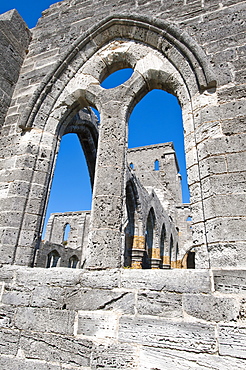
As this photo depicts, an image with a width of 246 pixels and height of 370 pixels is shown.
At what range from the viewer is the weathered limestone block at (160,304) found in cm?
193

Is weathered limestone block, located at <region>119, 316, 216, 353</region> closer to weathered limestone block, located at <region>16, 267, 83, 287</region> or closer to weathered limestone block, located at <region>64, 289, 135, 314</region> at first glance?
weathered limestone block, located at <region>64, 289, 135, 314</region>

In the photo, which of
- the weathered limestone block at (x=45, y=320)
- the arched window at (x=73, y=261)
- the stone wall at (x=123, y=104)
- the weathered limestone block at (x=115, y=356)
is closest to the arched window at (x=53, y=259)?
the arched window at (x=73, y=261)

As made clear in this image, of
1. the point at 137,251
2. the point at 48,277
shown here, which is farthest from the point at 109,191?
the point at 137,251

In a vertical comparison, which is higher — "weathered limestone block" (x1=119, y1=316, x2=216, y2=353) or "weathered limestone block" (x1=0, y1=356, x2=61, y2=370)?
"weathered limestone block" (x1=119, y1=316, x2=216, y2=353)

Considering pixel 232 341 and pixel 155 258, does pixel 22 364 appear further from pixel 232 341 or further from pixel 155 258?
pixel 155 258

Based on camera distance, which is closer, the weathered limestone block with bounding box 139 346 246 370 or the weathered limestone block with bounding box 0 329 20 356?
the weathered limestone block with bounding box 139 346 246 370

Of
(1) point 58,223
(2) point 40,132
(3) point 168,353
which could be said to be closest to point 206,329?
(3) point 168,353

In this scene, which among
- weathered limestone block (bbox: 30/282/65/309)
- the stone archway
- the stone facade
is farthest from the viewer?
the stone facade

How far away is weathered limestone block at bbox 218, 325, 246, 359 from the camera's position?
66.4 inches

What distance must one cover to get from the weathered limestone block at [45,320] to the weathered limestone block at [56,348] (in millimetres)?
47

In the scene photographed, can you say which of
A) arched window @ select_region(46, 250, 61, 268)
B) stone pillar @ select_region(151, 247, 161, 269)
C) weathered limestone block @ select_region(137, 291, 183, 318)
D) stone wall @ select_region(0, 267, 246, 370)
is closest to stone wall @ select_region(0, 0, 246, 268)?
stone wall @ select_region(0, 267, 246, 370)

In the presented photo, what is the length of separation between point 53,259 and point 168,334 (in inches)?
521

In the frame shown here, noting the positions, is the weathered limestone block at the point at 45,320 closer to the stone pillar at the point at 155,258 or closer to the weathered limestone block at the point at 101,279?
the weathered limestone block at the point at 101,279

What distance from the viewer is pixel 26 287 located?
241 cm
